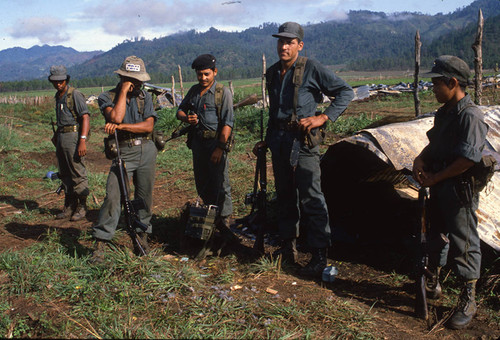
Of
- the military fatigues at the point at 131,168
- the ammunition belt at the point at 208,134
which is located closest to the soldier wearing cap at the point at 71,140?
the military fatigues at the point at 131,168

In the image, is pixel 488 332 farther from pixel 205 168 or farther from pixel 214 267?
pixel 205 168

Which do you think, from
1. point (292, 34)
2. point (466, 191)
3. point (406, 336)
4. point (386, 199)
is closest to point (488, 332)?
point (406, 336)

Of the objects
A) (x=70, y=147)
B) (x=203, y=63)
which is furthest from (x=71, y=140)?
(x=203, y=63)

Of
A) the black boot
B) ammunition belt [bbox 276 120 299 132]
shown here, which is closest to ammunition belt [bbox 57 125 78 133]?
ammunition belt [bbox 276 120 299 132]

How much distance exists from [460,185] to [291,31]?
199cm

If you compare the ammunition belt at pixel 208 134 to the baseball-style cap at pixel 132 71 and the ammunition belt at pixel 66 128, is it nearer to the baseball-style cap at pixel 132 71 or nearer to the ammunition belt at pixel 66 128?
the baseball-style cap at pixel 132 71

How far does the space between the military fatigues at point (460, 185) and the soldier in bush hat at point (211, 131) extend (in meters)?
2.05

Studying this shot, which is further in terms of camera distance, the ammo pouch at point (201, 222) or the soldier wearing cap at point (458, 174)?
the ammo pouch at point (201, 222)

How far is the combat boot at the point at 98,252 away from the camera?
3.96 metres

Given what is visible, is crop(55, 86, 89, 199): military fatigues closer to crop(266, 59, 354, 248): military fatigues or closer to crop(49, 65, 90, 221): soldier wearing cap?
crop(49, 65, 90, 221): soldier wearing cap

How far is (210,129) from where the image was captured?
14.8 feet

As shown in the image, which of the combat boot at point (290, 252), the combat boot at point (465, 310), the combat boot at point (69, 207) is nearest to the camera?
the combat boot at point (465, 310)

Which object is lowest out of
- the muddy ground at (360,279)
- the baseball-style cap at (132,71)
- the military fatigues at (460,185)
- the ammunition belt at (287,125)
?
the muddy ground at (360,279)

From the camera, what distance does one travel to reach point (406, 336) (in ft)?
9.99
